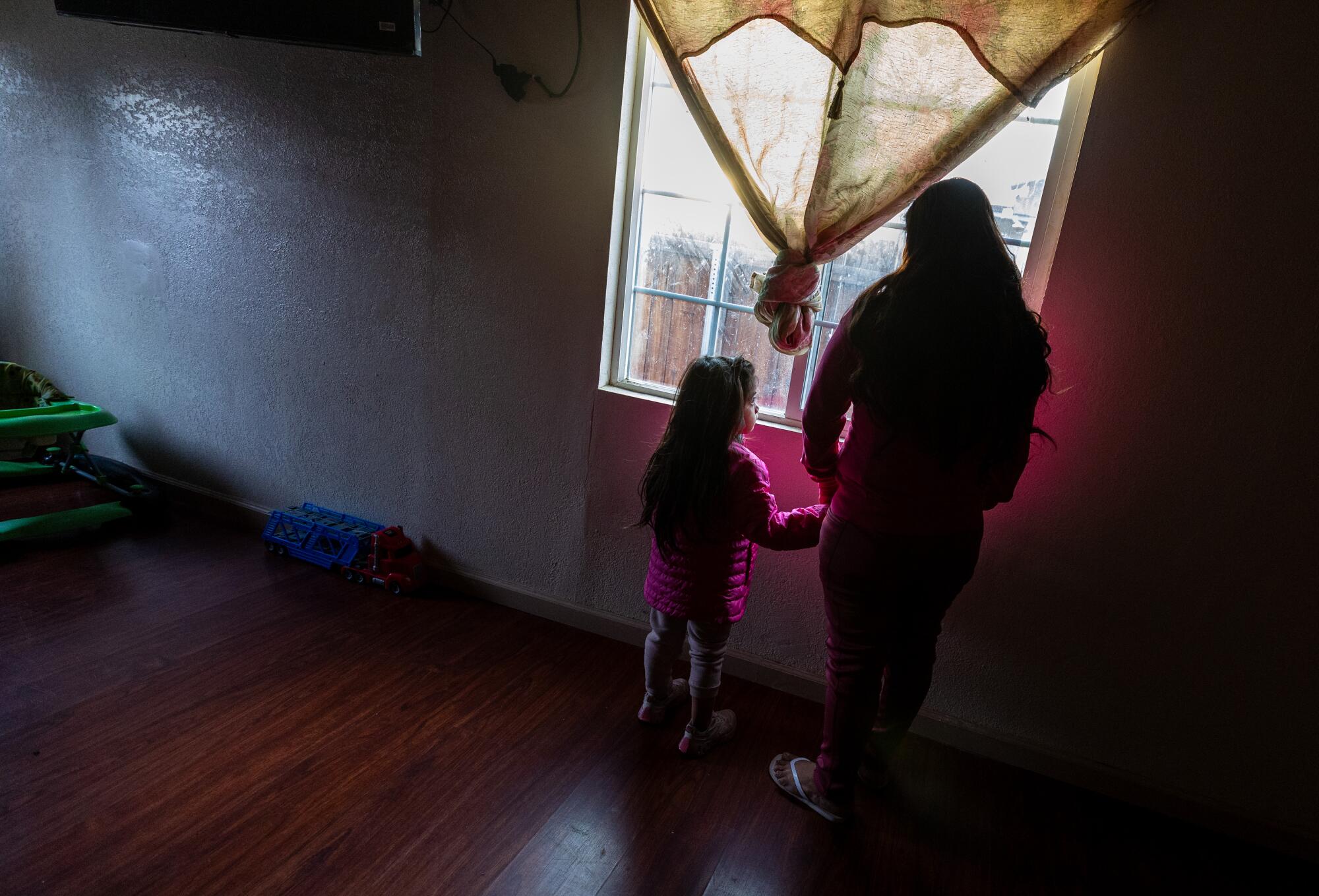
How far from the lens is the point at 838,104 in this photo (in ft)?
5.51

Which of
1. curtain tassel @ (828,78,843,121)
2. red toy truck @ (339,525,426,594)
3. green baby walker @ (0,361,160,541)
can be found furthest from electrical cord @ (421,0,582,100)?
green baby walker @ (0,361,160,541)

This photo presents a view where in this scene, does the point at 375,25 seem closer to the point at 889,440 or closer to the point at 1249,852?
the point at 889,440

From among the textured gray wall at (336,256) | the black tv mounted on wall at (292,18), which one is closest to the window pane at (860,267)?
the textured gray wall at (336,256)

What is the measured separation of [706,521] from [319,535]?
1643mm

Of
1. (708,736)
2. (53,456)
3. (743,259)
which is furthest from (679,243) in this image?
(53,456)

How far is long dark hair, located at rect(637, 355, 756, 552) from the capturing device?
5.44ft

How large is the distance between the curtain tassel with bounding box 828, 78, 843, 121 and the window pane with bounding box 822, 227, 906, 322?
1.05 ft

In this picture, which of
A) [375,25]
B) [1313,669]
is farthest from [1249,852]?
[375,25]

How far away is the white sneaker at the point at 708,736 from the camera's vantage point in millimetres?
1862

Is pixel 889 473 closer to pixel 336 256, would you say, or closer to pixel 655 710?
pixel 655 710

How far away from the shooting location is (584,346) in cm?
220

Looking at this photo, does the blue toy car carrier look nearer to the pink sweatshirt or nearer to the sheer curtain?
the sheer curtain

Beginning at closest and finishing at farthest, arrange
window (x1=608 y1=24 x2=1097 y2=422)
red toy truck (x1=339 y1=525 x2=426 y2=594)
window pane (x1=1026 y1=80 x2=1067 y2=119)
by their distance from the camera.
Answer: window pane (x1=1026 y1=80 x2=1067 y2=119) < window (x1=608 y1=24 x2=1097 y2=422) < red toy truck (x1=339 y1=525 x2=426 y2=594)

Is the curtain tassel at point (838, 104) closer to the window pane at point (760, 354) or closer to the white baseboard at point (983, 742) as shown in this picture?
the window pane at point (760, 354)
